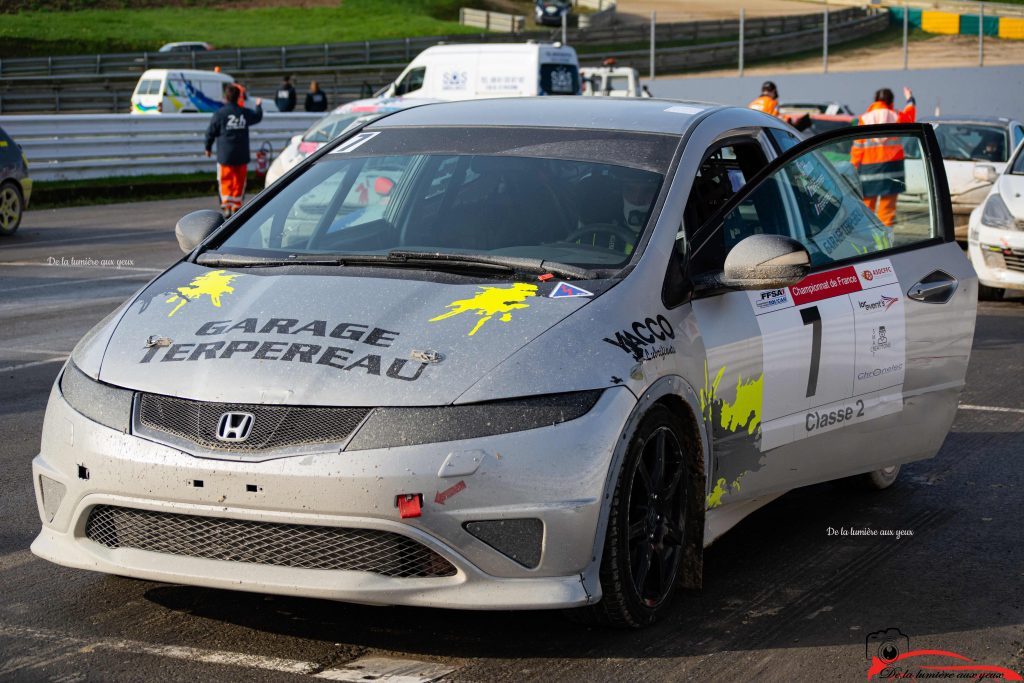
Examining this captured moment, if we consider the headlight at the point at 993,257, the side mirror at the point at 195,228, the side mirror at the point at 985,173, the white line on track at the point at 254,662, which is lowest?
the headlight at the point at 993,257

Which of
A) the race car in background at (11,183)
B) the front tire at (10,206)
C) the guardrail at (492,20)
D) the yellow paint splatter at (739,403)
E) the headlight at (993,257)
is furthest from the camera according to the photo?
the guardrail at (492,20)

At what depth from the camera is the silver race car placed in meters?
4.27

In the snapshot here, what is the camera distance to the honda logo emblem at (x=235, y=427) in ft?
14.0

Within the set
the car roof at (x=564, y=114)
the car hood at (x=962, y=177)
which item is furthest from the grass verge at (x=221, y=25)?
the car roof at (x=564, y=114)

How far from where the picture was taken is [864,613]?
5.05 m

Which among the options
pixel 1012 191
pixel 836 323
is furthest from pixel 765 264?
pixel 1012 191

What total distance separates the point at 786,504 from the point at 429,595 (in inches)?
107

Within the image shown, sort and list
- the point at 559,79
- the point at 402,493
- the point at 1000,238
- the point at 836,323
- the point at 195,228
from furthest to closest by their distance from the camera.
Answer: the point at 559,79
the point at 1000,238
the point at 195,228
the point at 836,323
the point at 402,493

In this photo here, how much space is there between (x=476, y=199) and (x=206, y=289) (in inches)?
42.6

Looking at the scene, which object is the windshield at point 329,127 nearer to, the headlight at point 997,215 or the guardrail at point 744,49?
the headlight at point 997,215

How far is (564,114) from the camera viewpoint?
588cm

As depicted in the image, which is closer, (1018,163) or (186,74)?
(1018,163)

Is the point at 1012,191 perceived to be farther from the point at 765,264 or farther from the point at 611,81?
the point at 611,81

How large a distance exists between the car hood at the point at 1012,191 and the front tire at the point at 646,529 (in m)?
9.76
